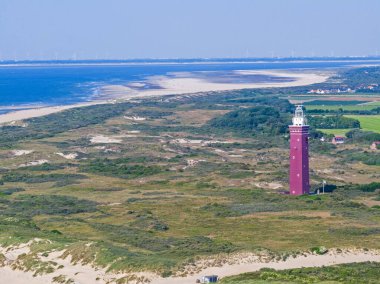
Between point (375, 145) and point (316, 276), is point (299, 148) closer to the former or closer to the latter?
point (316, 276)

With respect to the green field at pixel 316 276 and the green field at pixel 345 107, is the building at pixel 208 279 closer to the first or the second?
the green field at pixel 316 276

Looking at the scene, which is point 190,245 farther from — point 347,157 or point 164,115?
point 164,115

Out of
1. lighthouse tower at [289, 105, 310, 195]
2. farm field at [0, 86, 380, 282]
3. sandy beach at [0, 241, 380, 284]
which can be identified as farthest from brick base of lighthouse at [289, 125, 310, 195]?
sandy beach at [0, 241, 380, 284]

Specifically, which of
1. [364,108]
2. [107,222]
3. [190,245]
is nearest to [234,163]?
[107,222]

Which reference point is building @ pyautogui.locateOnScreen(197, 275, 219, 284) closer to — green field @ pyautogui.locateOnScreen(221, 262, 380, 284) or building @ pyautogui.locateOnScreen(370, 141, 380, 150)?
green field @ pyautogui.locateOnScreen(221, 262, 380, 284)

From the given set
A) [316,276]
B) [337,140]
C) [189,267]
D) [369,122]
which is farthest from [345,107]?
[316,276]

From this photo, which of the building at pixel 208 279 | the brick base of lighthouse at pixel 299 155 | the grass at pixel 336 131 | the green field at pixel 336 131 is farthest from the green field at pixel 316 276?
the grass at pixel 336 131

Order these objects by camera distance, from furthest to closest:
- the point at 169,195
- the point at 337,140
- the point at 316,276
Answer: the point at 337,140
the point at 169,195
the point at 316,276
